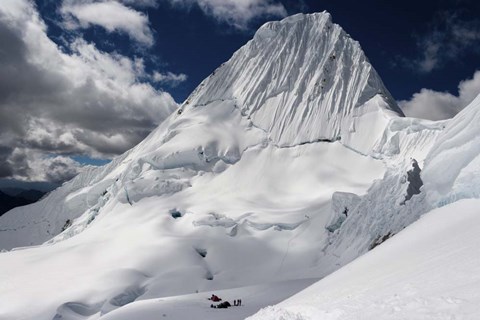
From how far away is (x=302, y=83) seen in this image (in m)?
88.2

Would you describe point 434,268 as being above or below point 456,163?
below

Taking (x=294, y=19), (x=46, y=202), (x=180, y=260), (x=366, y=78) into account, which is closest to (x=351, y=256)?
(x=180, y=260)

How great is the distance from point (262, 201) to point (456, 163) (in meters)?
52.3

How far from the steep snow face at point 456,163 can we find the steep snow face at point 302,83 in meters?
58.5

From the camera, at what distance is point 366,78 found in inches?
3415

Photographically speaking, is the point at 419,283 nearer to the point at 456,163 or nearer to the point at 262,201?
the point at 456,163

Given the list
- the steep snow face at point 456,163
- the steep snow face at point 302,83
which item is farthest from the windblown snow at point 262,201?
the steep snow face at point 302,83

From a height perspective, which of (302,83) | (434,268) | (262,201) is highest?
(302,83)

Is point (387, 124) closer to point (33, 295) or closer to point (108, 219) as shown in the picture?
point (108, 219)

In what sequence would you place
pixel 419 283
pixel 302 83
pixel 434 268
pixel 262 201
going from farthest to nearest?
pixel 302 83
pixel 262 201
pixel 434 268
pixel 419 283

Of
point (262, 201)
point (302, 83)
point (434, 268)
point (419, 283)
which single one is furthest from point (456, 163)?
point (302, 83)

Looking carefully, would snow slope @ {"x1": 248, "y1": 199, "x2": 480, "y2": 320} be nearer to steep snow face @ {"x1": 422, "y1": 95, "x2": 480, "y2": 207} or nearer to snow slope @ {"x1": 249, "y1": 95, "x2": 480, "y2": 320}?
snow slope @ {"x1": 249, "y1": 95, "x2": 480, "y2": 320}

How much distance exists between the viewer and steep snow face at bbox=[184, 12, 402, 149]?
82938mm

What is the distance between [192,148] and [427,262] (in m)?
70.1
